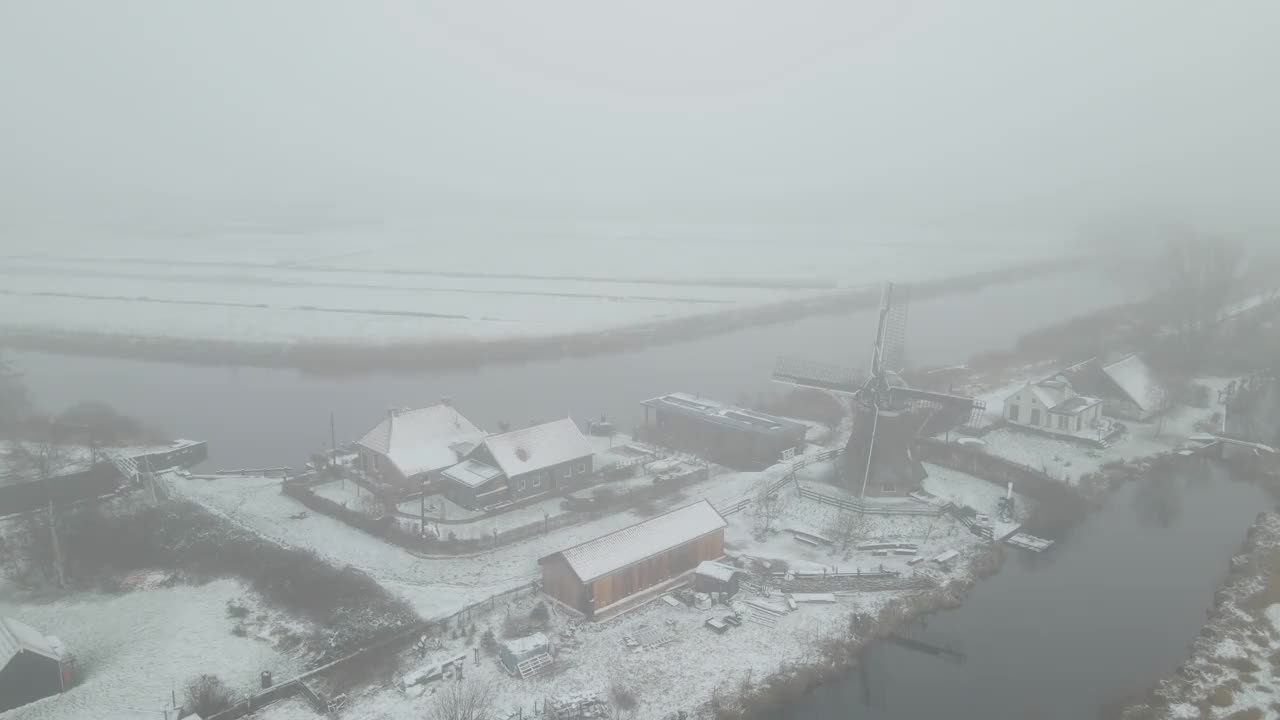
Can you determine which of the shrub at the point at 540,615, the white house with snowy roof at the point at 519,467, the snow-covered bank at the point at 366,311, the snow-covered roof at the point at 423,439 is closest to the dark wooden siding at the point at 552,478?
the white house with snowy roof at the point at 519,467

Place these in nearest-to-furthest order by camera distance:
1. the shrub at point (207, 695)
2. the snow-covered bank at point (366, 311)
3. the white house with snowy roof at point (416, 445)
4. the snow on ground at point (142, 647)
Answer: the shrub at point (207, 695) → the snow on ground at point (142, 647) → the white house with snowy roof at point (416, 445) → the snow-covered bank at point (366, 311)

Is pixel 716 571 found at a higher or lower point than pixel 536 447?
lower

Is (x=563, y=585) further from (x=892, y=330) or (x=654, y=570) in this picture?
(x=892, y=330)

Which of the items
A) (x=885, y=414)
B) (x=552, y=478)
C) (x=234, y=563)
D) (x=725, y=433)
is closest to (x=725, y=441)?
(x=725, y=433)

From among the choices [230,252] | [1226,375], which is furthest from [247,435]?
[230,252]

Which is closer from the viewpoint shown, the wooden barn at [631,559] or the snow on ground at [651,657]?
the snow on ground at [651,657]

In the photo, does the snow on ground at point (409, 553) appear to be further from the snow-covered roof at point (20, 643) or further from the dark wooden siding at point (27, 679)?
the dark wooden siding at point (27, 679)
